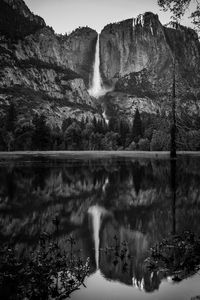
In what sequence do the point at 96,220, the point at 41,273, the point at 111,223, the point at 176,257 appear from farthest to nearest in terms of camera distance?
the point at 96,220 → the point at 111,223 → the point at 176,257 → the point at 41,273

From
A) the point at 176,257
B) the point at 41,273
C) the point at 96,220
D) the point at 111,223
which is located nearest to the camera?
the point at 41,273

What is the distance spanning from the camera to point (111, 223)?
855 centimetres

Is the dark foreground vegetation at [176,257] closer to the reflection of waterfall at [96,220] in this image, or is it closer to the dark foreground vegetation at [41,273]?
the reflection of waterfall at [96,220]

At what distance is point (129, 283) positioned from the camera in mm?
5113

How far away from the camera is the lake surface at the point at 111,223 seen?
5.00m

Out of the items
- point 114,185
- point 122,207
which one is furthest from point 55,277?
point 114,185

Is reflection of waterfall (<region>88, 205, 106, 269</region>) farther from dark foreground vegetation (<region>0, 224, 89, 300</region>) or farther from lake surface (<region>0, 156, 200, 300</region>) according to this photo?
dark foreground vegetation (<region>0, 224, 89, 300</region>)

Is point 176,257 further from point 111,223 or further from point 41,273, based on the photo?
point 111,223

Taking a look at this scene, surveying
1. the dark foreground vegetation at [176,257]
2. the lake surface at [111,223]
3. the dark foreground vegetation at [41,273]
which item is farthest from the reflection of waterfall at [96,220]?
the dark foreground vegetation at [176,257]

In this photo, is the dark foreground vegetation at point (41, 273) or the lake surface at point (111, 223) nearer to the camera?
the dark foreground vegetation at point (41, 273)

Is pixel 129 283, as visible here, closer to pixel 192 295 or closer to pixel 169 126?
pixel 192 295

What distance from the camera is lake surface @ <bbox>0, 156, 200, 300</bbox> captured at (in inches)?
197

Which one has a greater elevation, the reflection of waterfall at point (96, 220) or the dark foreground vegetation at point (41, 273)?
the dark foreground vegetation at point (41, 273)

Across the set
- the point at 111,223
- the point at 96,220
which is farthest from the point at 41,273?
the point at 96,220
